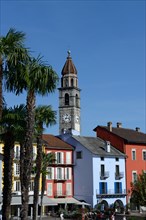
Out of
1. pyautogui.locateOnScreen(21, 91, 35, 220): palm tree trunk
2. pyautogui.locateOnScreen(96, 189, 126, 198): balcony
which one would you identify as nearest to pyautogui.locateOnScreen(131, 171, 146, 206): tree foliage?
pyautogui.locateOnScreen(96, 189, 126, 198): balcony

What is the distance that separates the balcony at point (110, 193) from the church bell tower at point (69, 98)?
56.0m

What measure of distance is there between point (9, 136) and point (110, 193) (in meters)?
45.2

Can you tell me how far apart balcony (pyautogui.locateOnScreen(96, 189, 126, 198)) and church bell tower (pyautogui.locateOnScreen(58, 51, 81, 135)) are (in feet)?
184

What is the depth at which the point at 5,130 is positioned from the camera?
82.4ft

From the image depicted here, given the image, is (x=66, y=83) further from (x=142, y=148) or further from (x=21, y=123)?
(x=21, y=123)

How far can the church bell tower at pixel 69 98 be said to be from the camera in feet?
409

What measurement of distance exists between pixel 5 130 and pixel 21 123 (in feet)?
3.27

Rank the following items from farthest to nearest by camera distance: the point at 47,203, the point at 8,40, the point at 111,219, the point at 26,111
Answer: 1. the point at 47,203
2. the point at 111,219
3. the point at 26,111
4. the point at 8,40

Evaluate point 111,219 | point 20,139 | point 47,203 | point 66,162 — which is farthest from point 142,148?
point 20,139

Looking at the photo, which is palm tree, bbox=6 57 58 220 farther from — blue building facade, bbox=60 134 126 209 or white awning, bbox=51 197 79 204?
blue building facade, bbox=60 134 126 209

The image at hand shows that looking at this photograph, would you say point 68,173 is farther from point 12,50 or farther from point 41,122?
point 12,50

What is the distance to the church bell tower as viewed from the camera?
125m

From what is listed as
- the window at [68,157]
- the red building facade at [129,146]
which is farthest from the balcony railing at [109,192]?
the window at [68,157]

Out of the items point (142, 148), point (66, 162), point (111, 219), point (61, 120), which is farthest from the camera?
point (61, 120)
